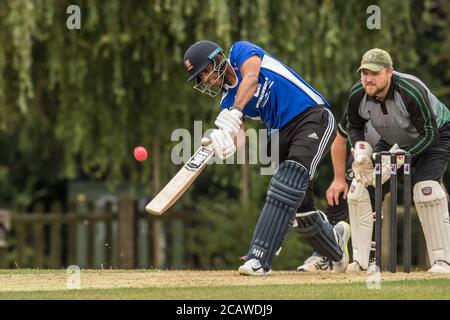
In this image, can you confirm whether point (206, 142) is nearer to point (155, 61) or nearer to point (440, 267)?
point (440, 267)

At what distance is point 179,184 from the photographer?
8.18m

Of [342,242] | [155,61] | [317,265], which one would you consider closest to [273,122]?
[342,242]

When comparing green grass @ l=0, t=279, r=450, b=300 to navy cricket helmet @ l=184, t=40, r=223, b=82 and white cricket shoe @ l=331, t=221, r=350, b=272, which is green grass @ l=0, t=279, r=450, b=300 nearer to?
white cricket shoe @ l=331, t=221, r=350, b=272

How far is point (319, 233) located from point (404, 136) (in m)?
1.00

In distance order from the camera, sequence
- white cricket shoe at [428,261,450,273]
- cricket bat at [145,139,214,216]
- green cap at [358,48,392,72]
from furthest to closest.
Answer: white cricket shoe at [428,261,450,273]
green cap at [358,48,392,72]
cricket bat at [145,139,214,216]

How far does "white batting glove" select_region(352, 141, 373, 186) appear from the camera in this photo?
888 centimetres

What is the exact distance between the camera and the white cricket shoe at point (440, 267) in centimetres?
902

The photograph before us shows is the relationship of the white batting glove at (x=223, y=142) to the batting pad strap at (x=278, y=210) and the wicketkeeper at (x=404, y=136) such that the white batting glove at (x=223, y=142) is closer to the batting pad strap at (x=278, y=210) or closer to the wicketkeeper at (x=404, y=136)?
the batting pad strap at (x=278, y=210)

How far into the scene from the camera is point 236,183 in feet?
58.0

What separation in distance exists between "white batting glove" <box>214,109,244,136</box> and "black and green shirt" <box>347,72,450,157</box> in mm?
1206

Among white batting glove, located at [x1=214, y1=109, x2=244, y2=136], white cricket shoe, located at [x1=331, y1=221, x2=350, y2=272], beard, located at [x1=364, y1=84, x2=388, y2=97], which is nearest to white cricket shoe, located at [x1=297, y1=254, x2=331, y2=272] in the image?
white cricket shoe, located at [x1=331, y1=221, x2=350, y2=272]

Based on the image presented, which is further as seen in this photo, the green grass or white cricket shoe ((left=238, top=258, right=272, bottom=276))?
white cricket shoe ((left=238, top=258, right=272, bottom=276))

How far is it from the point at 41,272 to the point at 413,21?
11.2 meters
